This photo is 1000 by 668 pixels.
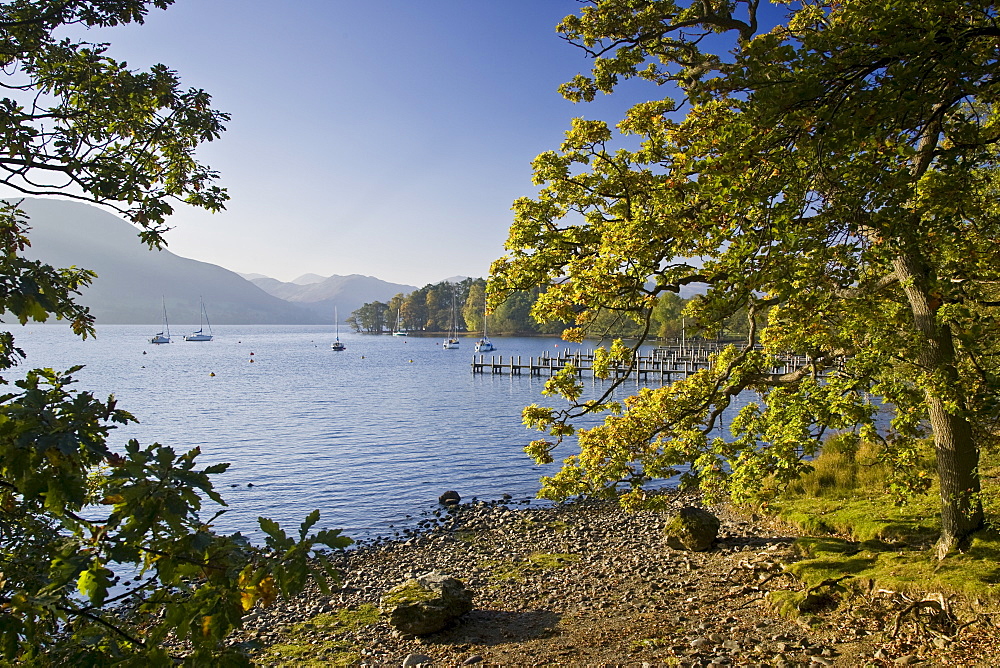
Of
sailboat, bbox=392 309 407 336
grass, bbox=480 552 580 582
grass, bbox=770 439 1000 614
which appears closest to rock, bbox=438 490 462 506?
grass, bbox=480 552 580 582

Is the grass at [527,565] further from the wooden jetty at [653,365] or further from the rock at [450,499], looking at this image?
the wooden jetty at [653,365]

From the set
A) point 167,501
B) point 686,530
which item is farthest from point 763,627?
point 167,501

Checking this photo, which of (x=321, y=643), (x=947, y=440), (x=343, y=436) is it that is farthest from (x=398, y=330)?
(x=947, y=440)

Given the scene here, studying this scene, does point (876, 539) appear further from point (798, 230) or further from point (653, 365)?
point (653, 365)

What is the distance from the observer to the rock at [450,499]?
21.4 metres

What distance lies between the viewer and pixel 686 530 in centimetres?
1401

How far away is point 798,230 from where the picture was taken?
5234 millimetres

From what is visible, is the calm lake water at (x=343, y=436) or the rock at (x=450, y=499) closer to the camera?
the rock at (x=450, y=499)

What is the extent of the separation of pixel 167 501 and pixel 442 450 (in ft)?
94.0

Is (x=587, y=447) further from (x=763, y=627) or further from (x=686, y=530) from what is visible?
(x=686, y=530)

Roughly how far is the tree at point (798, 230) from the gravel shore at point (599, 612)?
6.60 feet

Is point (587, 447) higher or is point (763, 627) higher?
point (587, 447)

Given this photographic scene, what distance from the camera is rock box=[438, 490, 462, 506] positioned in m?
21.4

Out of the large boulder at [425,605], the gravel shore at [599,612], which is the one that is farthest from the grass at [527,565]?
the large boulder at [425,605]
